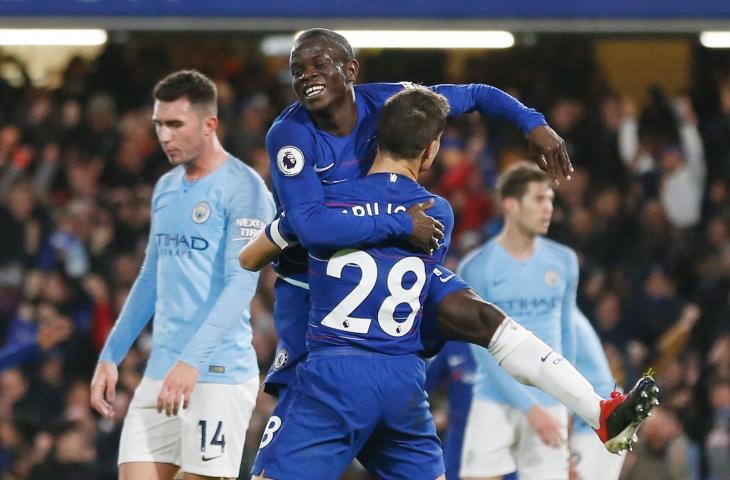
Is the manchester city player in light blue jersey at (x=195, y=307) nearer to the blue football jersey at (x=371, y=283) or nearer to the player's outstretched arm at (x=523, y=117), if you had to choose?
the blue football jersey at (x=371, y=283)

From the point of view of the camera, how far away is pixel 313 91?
5281 millimetres

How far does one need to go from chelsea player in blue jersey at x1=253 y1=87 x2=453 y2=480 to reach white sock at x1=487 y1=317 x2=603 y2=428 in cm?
31

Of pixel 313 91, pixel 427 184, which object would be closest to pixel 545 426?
pixel 313 91

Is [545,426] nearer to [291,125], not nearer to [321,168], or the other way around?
[321,168]

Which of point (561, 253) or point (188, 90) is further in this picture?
point (561, 253)

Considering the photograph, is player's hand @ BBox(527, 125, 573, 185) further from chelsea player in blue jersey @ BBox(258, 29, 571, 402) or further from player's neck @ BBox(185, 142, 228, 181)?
player's neck @ BBox(185, 142, 228, 181)

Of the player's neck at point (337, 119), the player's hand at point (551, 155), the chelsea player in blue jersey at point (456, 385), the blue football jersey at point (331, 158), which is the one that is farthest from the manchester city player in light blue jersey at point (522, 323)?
the player's neck at point (337, 119)

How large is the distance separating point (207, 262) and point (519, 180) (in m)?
2.27

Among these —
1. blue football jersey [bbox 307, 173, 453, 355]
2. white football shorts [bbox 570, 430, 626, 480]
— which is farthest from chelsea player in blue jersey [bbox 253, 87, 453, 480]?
white football shorts [bbox 570, 430, 626, 480]

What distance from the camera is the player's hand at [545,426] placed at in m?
7.10

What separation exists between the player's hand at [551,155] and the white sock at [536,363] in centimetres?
58

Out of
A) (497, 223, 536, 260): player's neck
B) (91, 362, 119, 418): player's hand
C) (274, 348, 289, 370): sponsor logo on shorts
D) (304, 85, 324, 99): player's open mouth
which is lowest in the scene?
(91, 362, 119, 418): player's hand

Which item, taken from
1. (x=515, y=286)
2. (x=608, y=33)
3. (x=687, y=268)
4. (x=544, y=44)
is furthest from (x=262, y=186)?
(x=544, y=44)

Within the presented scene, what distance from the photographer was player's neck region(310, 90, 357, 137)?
5363 mm
